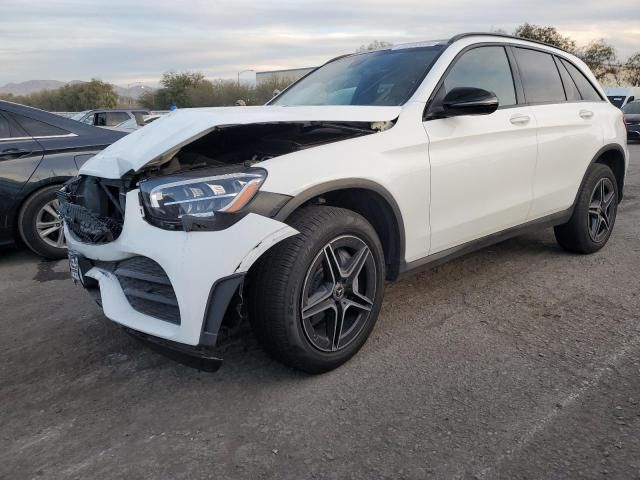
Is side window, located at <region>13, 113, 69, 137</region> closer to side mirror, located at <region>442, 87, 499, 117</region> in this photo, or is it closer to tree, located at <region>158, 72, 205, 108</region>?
side mirror, located at <region>442, 87, 499, 117</region>

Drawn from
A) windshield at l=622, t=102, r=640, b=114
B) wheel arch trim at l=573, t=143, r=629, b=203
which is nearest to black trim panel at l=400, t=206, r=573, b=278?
wheel arch trim at l=573, t=143, r=629, b=203

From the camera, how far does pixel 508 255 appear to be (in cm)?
505

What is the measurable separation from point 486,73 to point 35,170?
4.13 metres

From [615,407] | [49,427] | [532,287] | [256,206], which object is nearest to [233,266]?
[256,206]

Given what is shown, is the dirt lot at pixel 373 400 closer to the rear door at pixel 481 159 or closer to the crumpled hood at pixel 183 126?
the rear door at pixel 481 159

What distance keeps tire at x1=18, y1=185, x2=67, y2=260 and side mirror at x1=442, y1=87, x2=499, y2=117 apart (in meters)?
3.84

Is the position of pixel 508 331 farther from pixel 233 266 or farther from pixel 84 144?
pixel 84 144

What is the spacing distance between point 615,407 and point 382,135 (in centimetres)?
177

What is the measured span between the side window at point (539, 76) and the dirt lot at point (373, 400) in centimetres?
151

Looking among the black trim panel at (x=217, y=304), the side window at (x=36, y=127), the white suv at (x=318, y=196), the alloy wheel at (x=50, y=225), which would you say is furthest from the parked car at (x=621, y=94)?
the black trim panel at (x=217, y=304)

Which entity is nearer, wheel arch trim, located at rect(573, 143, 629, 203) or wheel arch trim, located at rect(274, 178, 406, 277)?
wheel arch trim, located at rect(274, 178, 406, 277)

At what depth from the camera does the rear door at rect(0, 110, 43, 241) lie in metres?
5.19

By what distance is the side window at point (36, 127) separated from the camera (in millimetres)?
5484

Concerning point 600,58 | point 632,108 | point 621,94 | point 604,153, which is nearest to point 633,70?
point 600,58
